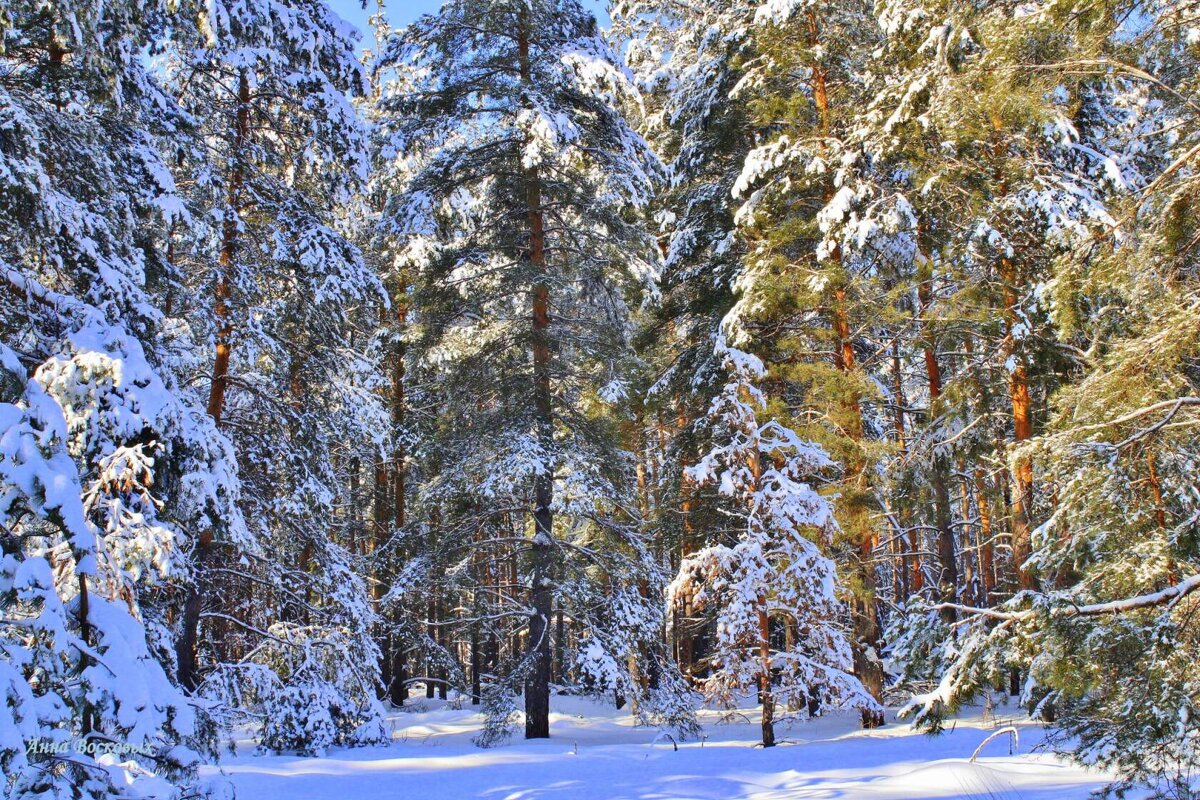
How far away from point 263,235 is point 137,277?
3.86 meters

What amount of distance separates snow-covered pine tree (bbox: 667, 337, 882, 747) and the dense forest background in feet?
0.24

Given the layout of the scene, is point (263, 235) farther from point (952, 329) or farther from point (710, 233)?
point (952, 329)

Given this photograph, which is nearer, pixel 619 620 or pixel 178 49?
pixel 178 49

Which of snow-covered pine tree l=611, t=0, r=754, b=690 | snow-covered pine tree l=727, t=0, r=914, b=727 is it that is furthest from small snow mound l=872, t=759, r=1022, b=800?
snow-covered pine tree l=611, t=0, r=754, b=690

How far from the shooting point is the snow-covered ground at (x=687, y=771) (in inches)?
280

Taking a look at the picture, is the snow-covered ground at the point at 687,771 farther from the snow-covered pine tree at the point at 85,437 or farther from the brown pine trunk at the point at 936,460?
the brown pine trunk at the point at 936,460

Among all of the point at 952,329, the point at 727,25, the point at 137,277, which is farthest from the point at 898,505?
the point at 137,277

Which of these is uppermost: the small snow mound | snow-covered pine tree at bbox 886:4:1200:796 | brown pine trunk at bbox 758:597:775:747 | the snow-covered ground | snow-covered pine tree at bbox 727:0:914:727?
snow-covered pine tree at bbox 727:0:914:727

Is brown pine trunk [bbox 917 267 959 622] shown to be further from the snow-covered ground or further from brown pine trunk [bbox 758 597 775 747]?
brown pine trunk [bbox 758 597 775 747]

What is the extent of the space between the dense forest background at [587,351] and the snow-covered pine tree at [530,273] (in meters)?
0.08

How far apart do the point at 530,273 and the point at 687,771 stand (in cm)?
724

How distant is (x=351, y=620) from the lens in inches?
430

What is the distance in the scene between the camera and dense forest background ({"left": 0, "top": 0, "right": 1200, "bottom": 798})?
16.9 ft

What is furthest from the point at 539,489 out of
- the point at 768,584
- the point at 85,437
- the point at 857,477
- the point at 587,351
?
the point at 85,437
